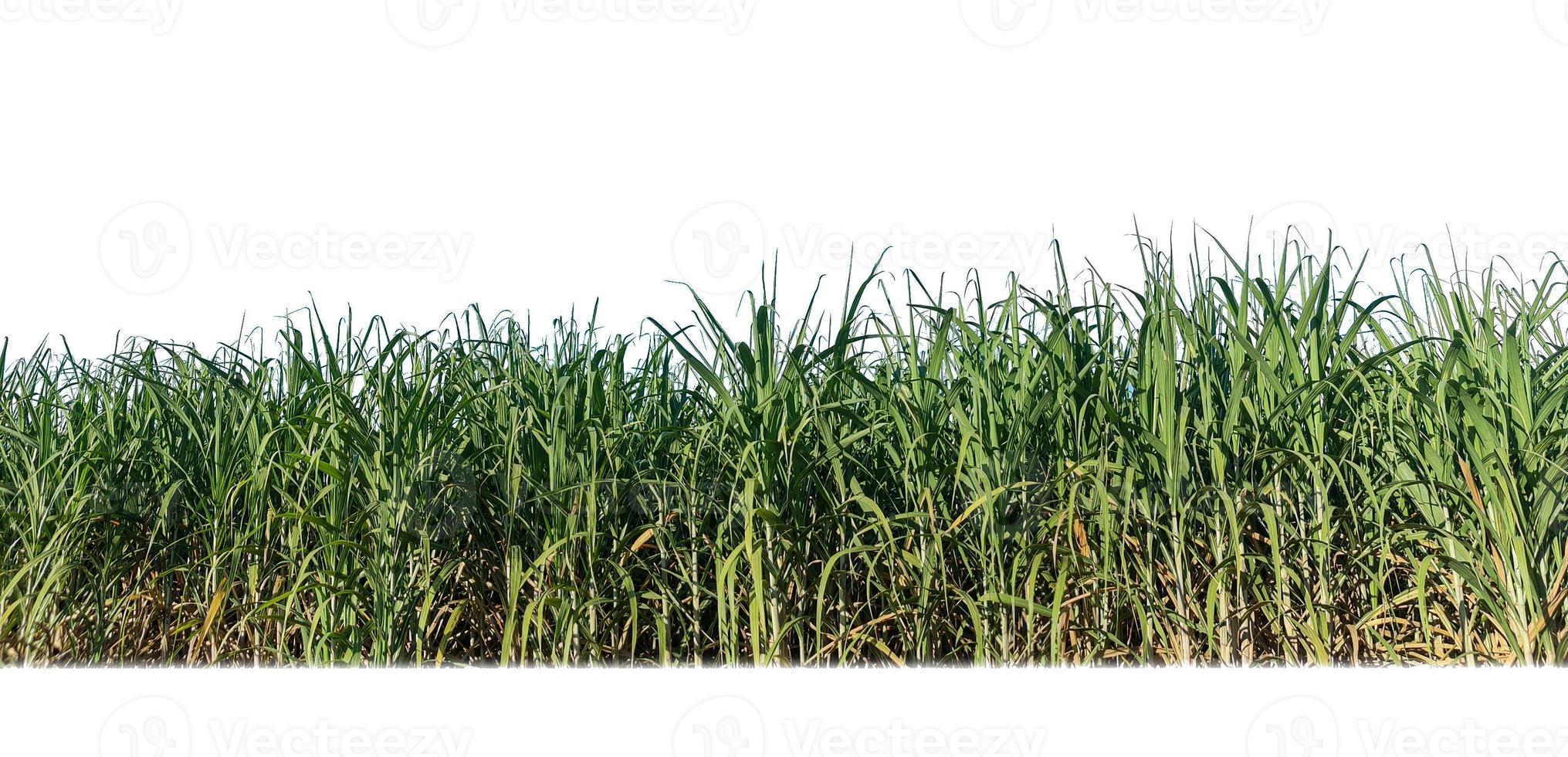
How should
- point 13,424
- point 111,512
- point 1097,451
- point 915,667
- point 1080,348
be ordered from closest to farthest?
point 915,667, point 1097,451, point 1080,348, point 111,512, point 13,424

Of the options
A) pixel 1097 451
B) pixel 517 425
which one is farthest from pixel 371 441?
pixel 1097 451

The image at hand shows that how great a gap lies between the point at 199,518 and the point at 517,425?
3.54 ft

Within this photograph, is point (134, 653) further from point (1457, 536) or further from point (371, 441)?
point (1457, 536)

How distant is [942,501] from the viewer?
7.49 feet

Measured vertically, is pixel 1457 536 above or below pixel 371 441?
below

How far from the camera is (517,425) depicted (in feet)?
7.70

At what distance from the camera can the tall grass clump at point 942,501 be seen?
2.13 m

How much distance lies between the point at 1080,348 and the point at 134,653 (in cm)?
261

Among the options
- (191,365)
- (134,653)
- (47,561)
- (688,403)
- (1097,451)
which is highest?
(191,365)

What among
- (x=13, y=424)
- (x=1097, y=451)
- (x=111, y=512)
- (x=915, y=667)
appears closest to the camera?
(x=915, y=667)

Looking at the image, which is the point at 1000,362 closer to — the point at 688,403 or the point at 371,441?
the point at 688,403

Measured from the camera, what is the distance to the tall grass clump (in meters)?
2.13

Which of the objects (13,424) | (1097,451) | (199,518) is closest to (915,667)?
(1097,451)

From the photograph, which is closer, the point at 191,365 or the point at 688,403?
the point at 688,403
